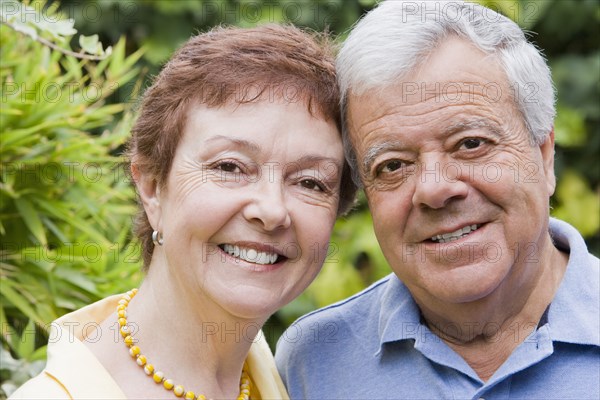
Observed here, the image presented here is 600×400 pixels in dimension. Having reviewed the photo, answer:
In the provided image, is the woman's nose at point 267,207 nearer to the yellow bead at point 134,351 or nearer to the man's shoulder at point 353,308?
the yellow bead at point 134,351

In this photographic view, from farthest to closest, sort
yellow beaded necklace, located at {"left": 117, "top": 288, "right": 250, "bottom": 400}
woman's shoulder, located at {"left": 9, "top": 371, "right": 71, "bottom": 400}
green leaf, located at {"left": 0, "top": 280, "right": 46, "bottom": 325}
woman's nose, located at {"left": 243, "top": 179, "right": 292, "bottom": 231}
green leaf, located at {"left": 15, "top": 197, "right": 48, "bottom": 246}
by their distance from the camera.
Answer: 1. green leaf, located at {"left": 15, "top": 197, "right": 48, "bottom": 246}
2. green leaf, located at {"left": 0, "top": 280, "right": 46, "bottom": 325}
3. yellow beaded necklace, located at {"left": 117, "top": 288, "right": 250, "bottom": 400}
4. woman's nose, located at {"left": 243, "top": 179, "right": 292, "bottom": 231}
5. woman's shoulder, located at {"left": 9, "top": 371, "right": 71, "bottom": 400}

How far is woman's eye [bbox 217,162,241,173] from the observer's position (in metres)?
2.14

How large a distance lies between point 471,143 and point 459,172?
0.08m

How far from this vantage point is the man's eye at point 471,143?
7.36 feet

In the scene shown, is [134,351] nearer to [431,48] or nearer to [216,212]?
[216,212]

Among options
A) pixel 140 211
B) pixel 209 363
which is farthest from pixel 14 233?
pixel 209 363

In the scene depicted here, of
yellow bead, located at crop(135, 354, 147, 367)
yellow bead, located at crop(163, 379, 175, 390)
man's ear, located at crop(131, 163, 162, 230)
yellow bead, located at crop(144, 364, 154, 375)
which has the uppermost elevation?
man's ear, located at crop(131, 163, 162, 230)

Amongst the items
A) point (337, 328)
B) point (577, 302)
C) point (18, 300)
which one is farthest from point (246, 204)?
point (18, 300)

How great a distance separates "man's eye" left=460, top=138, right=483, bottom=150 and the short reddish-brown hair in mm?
327

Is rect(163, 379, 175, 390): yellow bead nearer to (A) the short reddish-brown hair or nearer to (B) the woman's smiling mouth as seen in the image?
(B) the woman's smiling mouth

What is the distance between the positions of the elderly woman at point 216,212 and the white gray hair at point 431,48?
95mm

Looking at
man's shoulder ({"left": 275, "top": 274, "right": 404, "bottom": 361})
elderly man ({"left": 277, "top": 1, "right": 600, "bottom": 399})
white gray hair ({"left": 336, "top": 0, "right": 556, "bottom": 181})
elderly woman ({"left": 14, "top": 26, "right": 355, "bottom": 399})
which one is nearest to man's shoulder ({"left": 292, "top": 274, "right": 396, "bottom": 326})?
man's shoulder ({"left": 275, "top": 274, "right": 404, "bottom": 361})

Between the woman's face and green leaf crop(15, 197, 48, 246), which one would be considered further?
green leaf crop(15, 197, 48, 246)

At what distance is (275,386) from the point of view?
251cm
